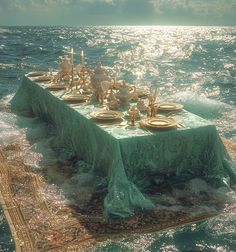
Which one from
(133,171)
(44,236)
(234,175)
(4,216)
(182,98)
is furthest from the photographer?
(182,98)

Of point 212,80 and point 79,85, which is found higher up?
point 79,85

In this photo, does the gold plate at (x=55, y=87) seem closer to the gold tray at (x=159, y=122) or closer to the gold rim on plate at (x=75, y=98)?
the gold rim on plate at (x=75, y=98)

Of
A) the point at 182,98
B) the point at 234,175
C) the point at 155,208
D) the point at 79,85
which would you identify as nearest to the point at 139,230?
the point at 155,208

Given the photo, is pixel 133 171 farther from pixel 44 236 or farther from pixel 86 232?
pixel 44 236

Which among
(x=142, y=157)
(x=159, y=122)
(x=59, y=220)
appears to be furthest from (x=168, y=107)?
(x=59, y=220)

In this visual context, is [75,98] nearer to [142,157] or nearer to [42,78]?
[142,157]

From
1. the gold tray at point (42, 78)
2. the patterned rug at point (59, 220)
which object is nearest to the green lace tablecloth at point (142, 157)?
the patterned rug at point (59, 220)
